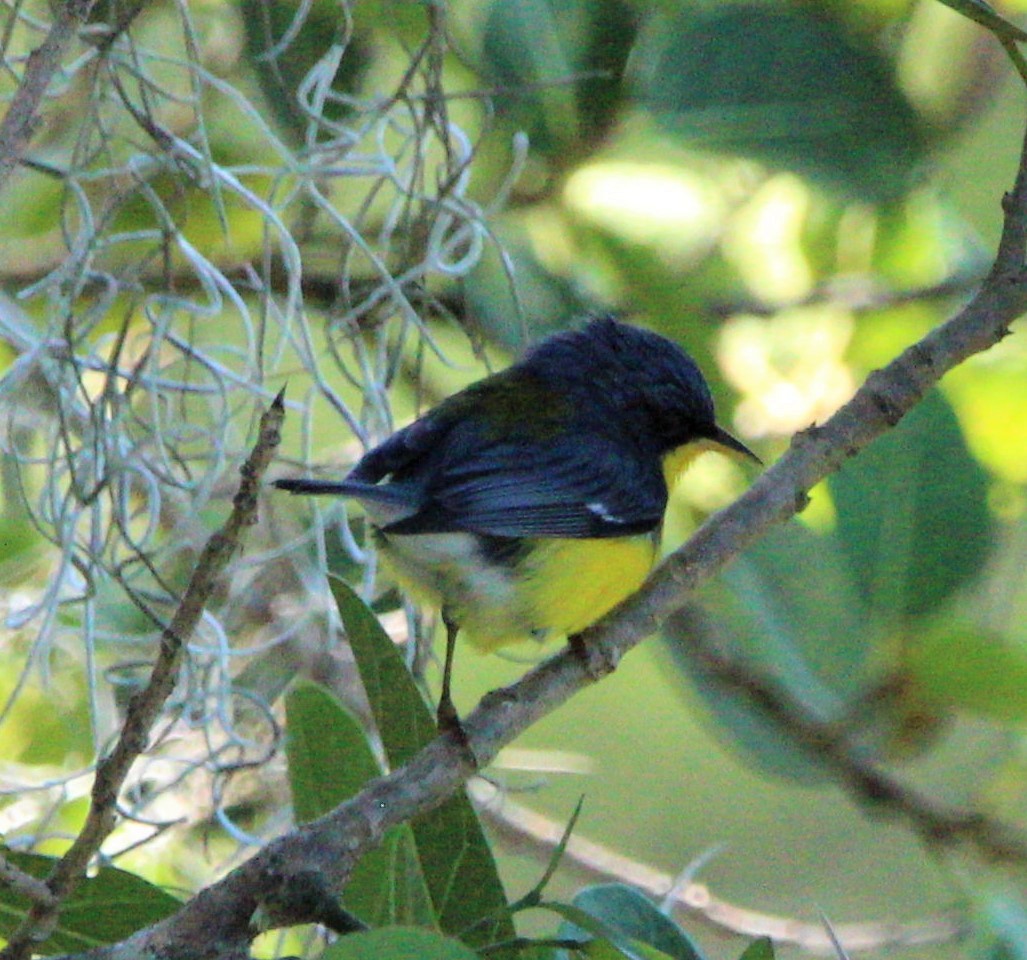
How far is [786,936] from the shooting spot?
2.32 meters

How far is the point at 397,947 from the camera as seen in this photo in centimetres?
103

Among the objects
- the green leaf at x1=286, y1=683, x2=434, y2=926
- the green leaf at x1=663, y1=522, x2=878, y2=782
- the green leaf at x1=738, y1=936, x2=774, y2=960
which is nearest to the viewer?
the green leaf at x1=738, y1=936, x2=774, y2=960

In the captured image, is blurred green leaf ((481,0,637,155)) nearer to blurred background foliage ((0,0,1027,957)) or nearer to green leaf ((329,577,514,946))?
blurred background foliage ((0,0,1027,957))

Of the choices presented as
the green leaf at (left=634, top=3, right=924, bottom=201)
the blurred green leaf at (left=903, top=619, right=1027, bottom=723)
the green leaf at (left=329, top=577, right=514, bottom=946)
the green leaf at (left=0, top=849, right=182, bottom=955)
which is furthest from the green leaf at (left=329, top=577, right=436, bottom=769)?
the green leaf at (left=634, top=3, right=924, bottom=201)

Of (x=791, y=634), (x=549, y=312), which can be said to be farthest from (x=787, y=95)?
(x=791, y=634)

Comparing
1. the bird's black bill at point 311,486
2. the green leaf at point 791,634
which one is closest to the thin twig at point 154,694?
the bird's black bill at point 311,486

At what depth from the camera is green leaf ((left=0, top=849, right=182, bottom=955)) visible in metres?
1.31

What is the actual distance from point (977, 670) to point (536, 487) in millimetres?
668

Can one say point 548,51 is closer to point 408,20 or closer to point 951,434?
point 408,20

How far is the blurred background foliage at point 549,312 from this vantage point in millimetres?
2043

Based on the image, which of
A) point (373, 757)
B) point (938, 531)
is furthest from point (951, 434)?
point (373, 757)

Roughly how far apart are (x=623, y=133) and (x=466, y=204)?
55cm

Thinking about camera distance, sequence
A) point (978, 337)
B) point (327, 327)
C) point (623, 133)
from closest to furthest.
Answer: point (978, 337)
point (327, 327)
point (623, 133)

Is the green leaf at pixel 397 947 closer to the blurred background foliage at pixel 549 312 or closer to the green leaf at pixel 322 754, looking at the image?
the green leaf at pixel 322 754
